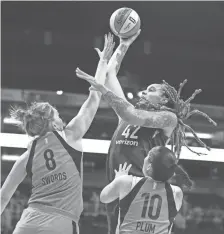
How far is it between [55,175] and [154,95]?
48.8 inches

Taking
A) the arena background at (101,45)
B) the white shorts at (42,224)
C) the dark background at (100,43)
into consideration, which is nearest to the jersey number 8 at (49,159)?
the white shorts at (42,224)

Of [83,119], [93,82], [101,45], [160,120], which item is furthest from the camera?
[101,45]

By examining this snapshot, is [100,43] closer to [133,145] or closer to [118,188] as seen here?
[133,145]

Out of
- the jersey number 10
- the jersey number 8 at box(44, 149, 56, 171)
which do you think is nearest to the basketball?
the jersey number 8 at box(44, 149, 56, 171)

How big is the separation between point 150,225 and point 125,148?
93 cm

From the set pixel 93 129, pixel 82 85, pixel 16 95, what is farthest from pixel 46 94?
pixel 82 85

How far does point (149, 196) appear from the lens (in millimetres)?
3523

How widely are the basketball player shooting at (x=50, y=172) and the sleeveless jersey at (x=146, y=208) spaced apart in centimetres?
32

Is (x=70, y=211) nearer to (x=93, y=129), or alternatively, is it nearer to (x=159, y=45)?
(x=93, y=129)

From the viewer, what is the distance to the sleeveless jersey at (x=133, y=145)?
425cm

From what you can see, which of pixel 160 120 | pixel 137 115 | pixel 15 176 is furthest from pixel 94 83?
pixel 15 176

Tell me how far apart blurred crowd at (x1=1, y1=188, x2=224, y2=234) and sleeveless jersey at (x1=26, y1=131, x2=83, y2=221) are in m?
4.50

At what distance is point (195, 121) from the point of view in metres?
10.2

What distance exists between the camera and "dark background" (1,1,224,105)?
→ 44.7ft
